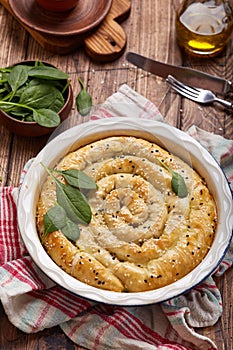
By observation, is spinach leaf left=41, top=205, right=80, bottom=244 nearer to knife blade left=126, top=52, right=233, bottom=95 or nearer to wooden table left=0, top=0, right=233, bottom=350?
wooden table left=0, top=0, right=233, bottom=350

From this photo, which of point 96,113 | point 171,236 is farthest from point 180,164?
point 96,113

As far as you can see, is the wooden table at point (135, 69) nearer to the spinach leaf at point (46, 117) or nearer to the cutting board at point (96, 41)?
the cutting board at point (96, 41)

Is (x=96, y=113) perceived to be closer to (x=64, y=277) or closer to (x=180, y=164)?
(x=180, y=164)

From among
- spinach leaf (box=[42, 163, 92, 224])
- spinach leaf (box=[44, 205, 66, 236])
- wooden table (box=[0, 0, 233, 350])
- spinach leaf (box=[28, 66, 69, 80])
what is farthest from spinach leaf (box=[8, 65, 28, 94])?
spinach leaf (box=[44, 205, 66, 236])

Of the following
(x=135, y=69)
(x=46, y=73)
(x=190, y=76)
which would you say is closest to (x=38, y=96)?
(x=46, y=73)

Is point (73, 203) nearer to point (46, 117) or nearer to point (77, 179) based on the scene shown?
point (77, 179)
